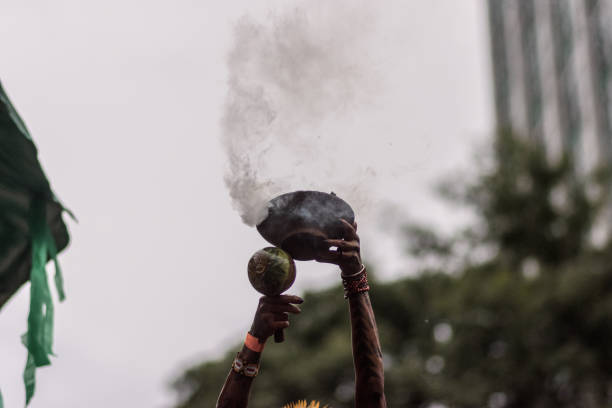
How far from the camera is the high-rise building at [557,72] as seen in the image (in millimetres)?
28484

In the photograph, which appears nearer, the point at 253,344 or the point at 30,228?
the point at 253,344

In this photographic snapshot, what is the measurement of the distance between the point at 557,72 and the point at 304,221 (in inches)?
1322

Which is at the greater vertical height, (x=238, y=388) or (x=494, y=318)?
(x=238, y=388)

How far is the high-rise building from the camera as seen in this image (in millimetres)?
28484

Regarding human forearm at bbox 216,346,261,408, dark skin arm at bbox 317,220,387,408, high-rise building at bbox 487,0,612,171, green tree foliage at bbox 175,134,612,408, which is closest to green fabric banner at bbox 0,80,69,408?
human forearm at bbox 216,346,261,408

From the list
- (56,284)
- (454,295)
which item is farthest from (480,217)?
(56,284)

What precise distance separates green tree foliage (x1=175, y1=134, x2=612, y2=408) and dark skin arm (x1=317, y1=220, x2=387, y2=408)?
1320cm

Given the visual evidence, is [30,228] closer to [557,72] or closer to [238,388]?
[238,388]

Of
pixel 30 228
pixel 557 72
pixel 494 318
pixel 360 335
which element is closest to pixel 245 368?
pixel 360 335

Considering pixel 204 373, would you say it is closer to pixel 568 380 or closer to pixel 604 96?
pixel 568 380

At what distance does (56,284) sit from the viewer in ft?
13.3

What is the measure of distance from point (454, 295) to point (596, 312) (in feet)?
10.7

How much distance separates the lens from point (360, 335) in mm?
3131

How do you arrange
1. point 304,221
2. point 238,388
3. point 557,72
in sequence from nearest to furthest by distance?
point 238,388, point 304,221, point 557,72
